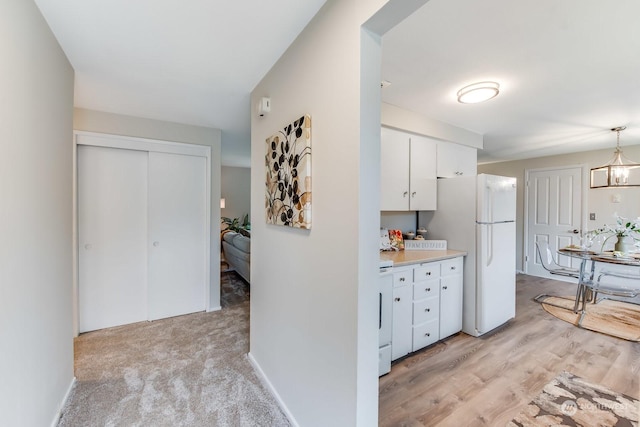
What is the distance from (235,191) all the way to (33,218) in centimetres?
557

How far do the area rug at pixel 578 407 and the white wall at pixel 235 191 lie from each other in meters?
6.29

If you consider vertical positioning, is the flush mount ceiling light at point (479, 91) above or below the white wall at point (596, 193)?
above

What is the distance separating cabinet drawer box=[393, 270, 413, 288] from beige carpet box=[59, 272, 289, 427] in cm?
123

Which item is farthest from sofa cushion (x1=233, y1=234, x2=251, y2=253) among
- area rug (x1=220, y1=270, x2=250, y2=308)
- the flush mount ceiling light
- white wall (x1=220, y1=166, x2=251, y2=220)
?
the flush mount ceiling light

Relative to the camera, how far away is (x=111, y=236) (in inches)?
112

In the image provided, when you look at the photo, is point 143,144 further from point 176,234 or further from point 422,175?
point 422,175

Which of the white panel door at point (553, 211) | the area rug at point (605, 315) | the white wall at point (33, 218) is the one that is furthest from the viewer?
the white panel door at point (553, 211)

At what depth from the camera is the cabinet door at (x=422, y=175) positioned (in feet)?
9.50

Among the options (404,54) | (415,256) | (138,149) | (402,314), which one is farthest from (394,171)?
(138,149)

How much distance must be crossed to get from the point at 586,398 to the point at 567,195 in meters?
3.96

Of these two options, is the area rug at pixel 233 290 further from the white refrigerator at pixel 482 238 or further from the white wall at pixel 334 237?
the white refrigerator at pixel 482 238

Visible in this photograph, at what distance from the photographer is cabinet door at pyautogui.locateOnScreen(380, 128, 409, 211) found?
8.73 ft

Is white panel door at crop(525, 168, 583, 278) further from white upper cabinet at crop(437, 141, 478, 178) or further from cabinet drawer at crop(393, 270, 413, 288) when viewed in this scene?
cabinet drawer at crop(393, 270, 413, 288)

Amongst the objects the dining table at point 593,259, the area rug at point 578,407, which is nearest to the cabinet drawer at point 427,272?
the area rug at point 578,407
